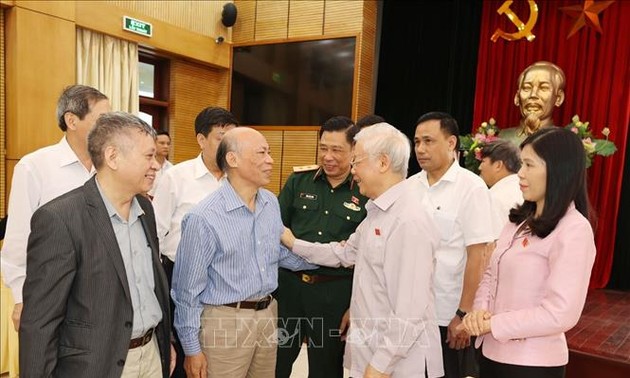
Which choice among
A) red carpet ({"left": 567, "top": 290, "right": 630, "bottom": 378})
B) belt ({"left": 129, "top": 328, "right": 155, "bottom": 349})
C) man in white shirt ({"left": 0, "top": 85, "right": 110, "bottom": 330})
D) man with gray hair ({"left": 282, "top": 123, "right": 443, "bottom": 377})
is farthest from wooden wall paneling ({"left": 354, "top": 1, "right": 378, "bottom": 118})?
belt ({"left": 129, "top": 328, "right": 155, "bottom": 349})

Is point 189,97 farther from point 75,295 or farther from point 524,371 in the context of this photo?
point 524,371

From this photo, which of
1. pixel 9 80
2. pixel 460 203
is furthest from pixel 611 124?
pixel 9 80

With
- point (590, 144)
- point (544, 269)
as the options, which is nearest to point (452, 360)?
point (544, 269)

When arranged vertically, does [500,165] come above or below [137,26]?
below

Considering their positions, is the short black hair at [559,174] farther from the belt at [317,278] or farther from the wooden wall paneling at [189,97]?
the wooden wall paneling at [189,97]

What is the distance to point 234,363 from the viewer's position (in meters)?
1.94

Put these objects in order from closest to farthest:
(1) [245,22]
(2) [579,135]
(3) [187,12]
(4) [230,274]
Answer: (4) [230,274], (2) [579,135], (3) [187,12], (1) [245,22]

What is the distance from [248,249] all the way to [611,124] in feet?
17.7

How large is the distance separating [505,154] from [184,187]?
229cm

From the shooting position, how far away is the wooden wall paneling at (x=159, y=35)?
18.7 feet

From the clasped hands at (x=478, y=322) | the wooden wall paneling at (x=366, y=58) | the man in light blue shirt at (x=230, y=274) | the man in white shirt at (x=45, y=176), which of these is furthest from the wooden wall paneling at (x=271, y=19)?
the clasped hands at (x=478, y=322)

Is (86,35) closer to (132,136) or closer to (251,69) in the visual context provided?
(251,69)

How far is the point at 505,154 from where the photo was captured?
3.46 meters

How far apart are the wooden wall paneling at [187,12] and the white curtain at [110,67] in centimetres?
50
